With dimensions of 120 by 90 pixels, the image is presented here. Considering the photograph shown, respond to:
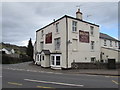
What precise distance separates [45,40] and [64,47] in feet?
23.3

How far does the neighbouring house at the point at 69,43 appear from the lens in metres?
21.8

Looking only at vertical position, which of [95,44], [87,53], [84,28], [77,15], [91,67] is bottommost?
[91,67]

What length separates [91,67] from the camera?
822 inches

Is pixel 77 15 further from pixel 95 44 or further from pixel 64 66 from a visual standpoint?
pixel 64 66

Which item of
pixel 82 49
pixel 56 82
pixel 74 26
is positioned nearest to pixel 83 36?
pixel 82 49

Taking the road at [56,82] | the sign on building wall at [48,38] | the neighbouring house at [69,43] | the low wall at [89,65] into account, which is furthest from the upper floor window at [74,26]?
the road at [56,82]

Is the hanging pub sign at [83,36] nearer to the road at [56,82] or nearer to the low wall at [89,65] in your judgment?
the low wall at [89,65]

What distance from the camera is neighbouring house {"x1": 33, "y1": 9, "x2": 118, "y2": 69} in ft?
71.5

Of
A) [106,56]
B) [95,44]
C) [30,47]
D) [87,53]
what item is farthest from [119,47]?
[30,47]

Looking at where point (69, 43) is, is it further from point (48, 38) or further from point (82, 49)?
point (48, 38)

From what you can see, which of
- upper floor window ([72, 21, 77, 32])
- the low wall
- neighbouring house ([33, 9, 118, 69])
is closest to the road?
the low wall

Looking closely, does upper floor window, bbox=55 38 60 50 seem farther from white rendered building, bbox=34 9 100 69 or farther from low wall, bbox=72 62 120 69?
low wall, bbox=72 62 120 69

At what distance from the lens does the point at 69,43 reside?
70.9 feet

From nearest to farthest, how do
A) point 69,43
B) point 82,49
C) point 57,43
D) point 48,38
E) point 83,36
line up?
point 69,43 < point 82,49 < point 57,43 < point 83,36 < point 48,38
